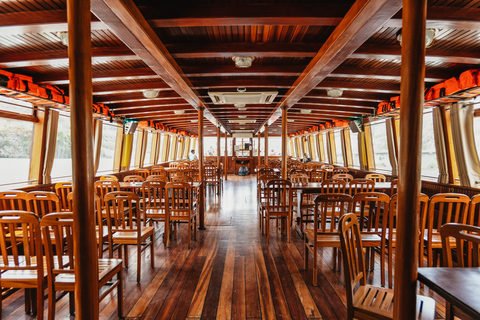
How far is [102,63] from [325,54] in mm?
3525

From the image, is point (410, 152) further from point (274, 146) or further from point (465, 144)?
point (274, 146)

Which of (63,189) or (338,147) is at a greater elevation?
(338,147)

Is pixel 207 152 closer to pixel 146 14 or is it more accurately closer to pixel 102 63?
pixel 102 63

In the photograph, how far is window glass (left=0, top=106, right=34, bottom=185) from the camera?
4.09 meters

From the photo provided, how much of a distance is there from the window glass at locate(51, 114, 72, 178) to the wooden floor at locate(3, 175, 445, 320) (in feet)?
10.7

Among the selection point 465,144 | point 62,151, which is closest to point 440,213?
point 465,144

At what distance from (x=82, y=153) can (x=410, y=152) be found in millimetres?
2127

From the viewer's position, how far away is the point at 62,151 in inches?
222

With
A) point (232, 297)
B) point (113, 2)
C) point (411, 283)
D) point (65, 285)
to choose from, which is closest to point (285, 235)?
point (232, 297)

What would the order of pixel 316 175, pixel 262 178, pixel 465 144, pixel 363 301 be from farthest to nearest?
pixel 316 175 < pixel 262 178 < pixel 465 144 < pixel 363 301

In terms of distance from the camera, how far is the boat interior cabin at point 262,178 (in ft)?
5.20

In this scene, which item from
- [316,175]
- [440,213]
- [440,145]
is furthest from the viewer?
[316,175]

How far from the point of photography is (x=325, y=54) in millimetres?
2957

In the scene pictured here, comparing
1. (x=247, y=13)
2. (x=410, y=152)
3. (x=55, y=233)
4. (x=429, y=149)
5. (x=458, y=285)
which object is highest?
(x=247, y=13)
